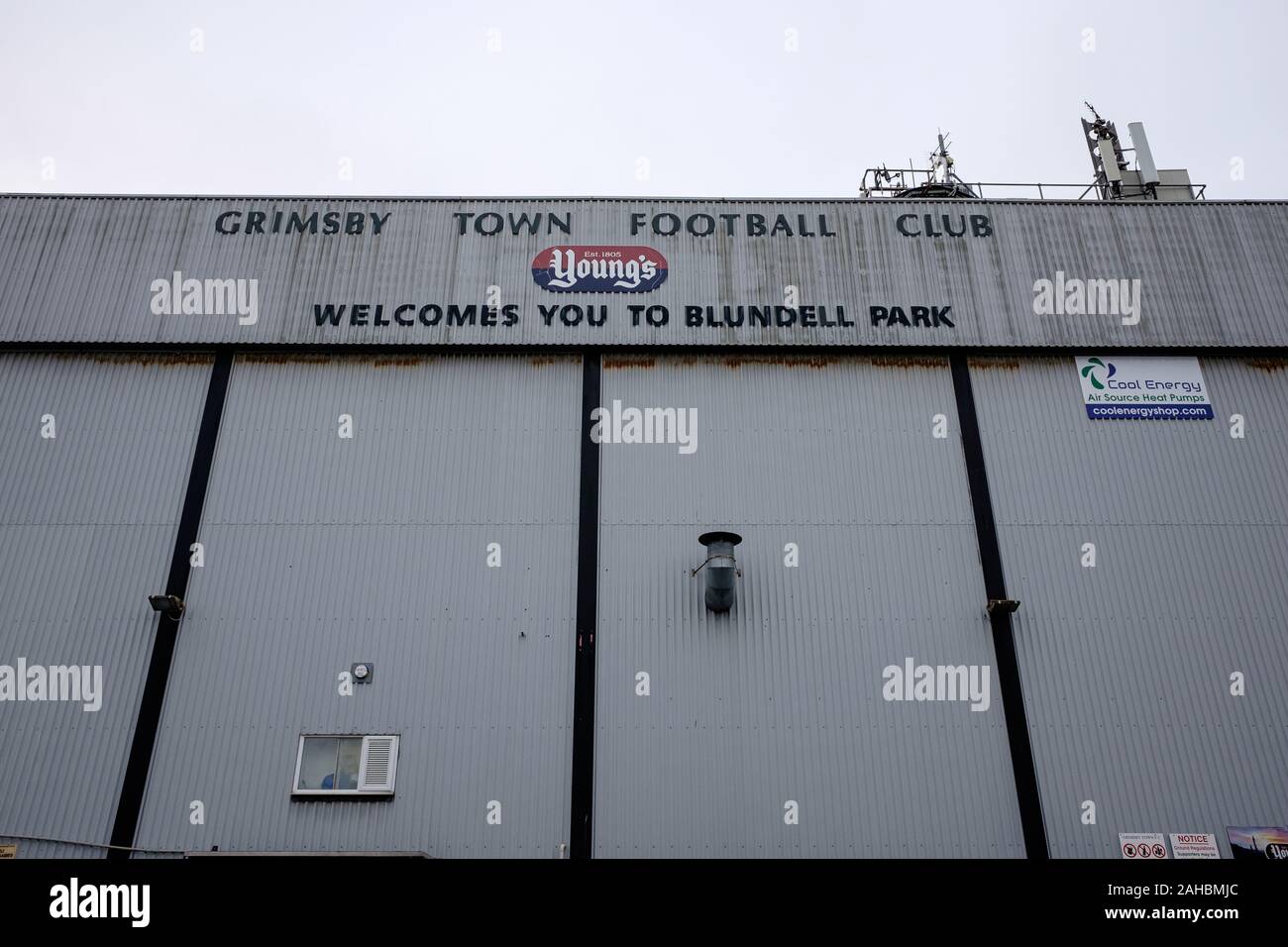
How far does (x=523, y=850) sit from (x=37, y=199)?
16399mm

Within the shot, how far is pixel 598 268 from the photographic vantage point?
16.0m

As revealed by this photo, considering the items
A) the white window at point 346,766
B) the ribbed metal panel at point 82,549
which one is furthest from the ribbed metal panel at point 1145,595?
the ribbed metal panel at point 82,549

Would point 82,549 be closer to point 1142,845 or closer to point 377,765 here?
point 377,765

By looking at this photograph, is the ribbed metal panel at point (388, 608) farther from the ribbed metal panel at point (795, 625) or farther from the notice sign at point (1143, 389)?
the notice sign at point (1143, 389)

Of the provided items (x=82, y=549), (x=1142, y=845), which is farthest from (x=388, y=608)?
(x=1142, y=845)

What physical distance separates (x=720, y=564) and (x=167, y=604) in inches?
374

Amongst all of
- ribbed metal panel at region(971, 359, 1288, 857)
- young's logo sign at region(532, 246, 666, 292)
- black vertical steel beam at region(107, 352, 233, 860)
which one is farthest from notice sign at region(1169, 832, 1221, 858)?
black vertical steel beam at region(107, 352, 233, 860)

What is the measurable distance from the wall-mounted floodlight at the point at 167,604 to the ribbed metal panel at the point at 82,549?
0.37 m

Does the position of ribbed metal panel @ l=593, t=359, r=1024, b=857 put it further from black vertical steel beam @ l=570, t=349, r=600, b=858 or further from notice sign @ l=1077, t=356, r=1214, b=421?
notice sign @ l=1077, t=356, r=1214, b=421

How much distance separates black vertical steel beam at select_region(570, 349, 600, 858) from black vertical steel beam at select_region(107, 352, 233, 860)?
6976 mm

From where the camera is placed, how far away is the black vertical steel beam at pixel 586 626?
40.6 feet

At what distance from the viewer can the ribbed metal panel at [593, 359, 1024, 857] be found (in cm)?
1241
